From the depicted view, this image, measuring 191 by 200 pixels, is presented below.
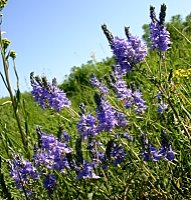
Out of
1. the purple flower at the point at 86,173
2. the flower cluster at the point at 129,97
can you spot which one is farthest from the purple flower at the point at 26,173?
the flower cluster at the point at 129,97

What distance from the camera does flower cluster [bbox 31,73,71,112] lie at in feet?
7.36

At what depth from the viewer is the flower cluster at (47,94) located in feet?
7.36

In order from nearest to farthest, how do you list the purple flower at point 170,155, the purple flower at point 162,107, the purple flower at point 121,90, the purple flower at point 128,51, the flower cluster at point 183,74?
1. the purple flower at point 170,155
2. the purple flower at point 128,51
3. the purple flower at point 162,107
4. the purple flower at point 121,90
5. the flower cluster at point 183,74

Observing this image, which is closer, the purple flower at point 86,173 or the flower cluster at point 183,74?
the purple flower at point 86,173

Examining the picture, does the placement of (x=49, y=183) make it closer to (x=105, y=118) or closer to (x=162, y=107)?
(x=105, y=118)

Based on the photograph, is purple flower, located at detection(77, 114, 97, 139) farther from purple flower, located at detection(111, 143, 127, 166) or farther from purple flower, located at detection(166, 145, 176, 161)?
purple flower, located at detection(166, 145, 176, 161)

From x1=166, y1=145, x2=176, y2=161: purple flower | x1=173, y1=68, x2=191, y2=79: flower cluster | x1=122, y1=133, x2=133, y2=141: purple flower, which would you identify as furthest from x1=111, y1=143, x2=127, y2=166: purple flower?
x1=173, y1=68, x2=191, y2=79: flower cluster

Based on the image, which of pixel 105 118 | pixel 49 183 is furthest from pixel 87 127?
pixel 49 183

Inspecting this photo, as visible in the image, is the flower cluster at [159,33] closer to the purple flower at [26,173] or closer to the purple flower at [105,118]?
the purple flower at [105,118]

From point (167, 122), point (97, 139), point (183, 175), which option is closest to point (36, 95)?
point (97, 139)

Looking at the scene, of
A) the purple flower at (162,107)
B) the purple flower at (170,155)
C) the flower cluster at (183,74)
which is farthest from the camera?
the flower cluster at (183,74)

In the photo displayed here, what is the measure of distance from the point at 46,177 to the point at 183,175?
61 centimetres

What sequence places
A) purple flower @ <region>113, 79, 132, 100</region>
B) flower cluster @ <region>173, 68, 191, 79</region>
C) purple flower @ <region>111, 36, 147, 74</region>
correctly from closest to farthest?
purple flower @ <region>111, 36, 147, 74</region>
purple flower @ <region>113, 79, 132, 100</region>
flower cluster @ <region>173, 68, 191, 79</region>

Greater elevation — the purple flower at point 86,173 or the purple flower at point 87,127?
the purple flower at point 87,127
